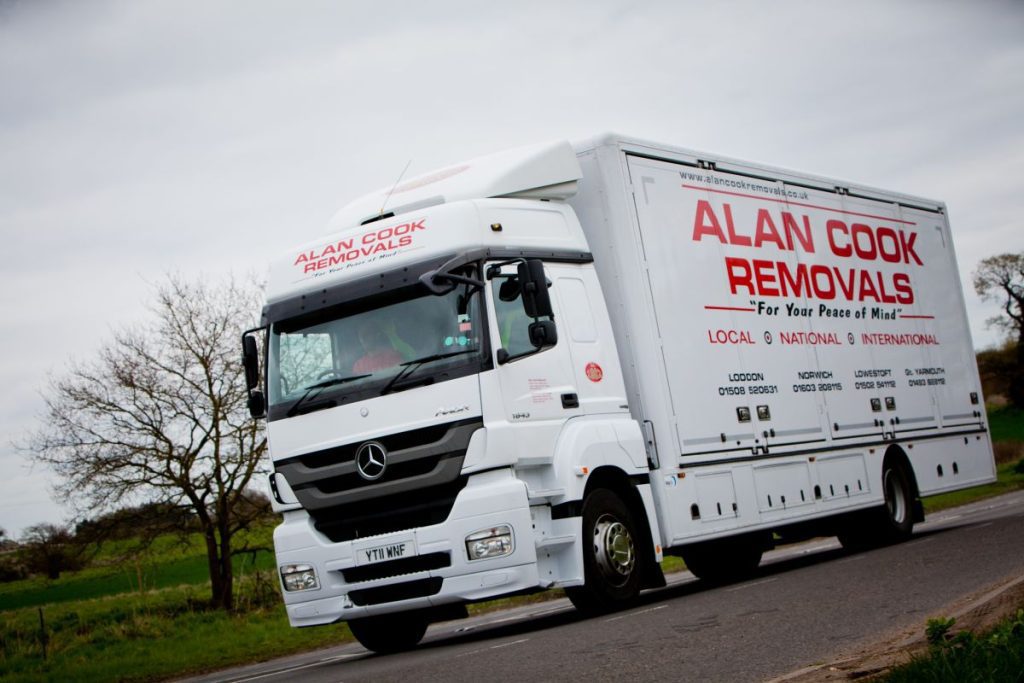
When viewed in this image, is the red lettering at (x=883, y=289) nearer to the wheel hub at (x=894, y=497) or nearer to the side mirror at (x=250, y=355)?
the wheel hub at (x=894, y=497)

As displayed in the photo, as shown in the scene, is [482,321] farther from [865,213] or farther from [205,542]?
[205,542]

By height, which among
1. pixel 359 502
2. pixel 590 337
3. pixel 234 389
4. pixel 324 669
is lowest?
pixel 324 669

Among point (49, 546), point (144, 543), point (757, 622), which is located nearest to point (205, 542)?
point (144, 543)

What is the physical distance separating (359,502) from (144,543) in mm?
13424

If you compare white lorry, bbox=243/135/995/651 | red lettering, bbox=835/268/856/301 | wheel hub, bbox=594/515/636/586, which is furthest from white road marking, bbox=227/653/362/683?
red lettering, bbox=835/268/856/301

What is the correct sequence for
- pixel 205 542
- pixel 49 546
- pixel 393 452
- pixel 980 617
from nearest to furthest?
1. pixel 980 617
2. pixel 393 452
3. pixel 49 546
4. pixel 205 542

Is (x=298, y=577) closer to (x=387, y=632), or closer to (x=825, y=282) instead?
(x=387, y=632)

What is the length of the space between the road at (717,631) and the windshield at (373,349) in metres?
2.27

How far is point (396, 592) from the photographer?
A: 392 inches

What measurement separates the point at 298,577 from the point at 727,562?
635 cm

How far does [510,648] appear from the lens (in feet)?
30.0

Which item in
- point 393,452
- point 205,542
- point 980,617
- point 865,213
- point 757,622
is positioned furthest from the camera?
point 205,542

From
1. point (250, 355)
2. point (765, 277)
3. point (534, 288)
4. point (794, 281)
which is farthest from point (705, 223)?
point (250, 355)

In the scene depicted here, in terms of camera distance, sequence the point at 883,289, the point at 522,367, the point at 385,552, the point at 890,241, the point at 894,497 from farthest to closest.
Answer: the point at 890,241, the point at 883,289, the point at 894,497, the point at 522,367, the point at 385,552
